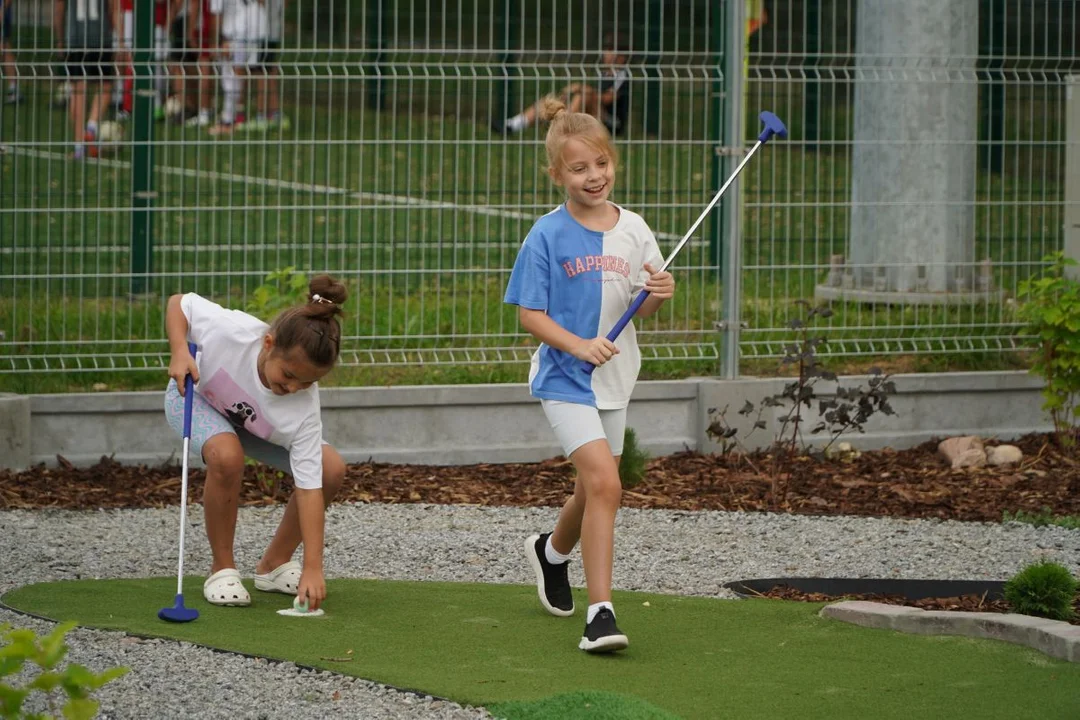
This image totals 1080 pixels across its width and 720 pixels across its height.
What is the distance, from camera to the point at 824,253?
8.08 meters

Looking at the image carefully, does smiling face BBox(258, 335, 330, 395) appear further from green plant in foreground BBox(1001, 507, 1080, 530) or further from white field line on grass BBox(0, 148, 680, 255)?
green plant in foreground BBox(1001, 507, 1080, 530)

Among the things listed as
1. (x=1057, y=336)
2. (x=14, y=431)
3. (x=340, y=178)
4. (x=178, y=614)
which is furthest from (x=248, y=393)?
(x=1057, y=336)

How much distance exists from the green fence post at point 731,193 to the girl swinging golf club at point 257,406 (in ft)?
9.84

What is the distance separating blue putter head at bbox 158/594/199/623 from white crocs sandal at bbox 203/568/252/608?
0.21m

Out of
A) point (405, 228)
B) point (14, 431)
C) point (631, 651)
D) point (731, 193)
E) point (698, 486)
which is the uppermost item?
point (731, 193)

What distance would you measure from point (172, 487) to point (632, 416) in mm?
2115

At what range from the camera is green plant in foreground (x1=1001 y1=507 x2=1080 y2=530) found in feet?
21.0

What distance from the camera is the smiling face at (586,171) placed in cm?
461

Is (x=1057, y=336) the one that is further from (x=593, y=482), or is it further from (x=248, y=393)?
(x=248, y=393)

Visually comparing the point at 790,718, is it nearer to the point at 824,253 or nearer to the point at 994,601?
the point at 994,601

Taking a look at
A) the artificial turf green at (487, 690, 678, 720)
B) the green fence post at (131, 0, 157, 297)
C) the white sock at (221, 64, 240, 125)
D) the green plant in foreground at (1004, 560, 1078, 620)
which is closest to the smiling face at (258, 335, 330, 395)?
the artificial turf green at (487, 690, 678, 720)

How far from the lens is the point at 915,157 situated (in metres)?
8.28

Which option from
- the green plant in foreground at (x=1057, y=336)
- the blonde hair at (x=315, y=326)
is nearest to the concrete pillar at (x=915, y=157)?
the green plant in foreground at (x=1057, y=336)

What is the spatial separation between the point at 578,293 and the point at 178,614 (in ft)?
4.80
